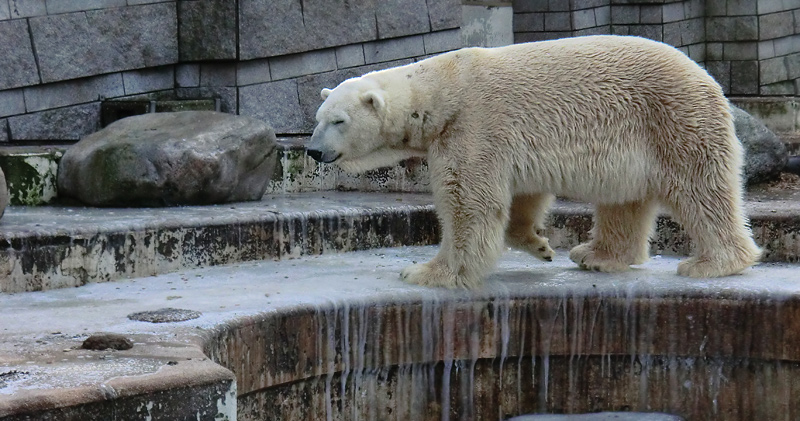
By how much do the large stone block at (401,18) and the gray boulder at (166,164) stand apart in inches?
115

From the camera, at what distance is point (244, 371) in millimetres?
4656

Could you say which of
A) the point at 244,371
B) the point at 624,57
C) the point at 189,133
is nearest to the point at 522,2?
the point at 189,133

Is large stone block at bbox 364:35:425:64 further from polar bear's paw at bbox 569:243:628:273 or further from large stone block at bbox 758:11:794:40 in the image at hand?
large stone block at bbox 758:11:794:40

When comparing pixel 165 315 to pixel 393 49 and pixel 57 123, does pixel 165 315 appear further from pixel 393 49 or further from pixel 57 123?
pixel 393 49

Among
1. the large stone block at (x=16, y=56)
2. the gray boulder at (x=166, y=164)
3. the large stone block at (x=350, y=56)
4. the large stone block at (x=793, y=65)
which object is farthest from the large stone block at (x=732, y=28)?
the large stone block at (x=16, y=56)

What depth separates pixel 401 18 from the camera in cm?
997

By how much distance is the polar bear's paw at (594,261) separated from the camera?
5875mm

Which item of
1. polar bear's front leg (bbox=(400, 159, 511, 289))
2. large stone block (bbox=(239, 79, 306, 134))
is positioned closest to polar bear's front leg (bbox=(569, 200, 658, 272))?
polar bear's front leg (bbox=(400, 159, 511, 289))

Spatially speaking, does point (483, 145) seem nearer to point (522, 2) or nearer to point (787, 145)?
point (787, 145)

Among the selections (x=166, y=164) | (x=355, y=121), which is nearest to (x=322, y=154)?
(x=355, y=121)

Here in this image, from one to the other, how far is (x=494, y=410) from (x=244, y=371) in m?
1.35

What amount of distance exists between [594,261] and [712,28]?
8.30 metres

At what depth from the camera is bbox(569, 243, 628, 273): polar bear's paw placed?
5875mm

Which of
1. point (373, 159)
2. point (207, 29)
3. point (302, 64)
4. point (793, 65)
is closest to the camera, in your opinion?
point (373, 159)
